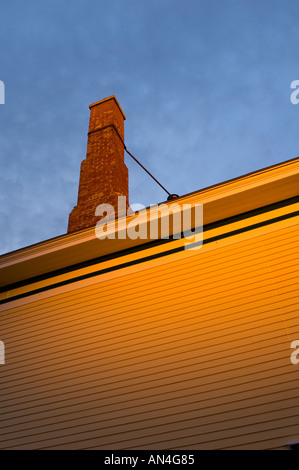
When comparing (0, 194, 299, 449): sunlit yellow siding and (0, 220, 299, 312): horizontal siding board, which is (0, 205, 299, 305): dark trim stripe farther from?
(0, 220, 299, 312): horizontal siding board

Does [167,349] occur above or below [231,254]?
below

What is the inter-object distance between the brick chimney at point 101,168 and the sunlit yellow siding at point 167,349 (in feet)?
8.95

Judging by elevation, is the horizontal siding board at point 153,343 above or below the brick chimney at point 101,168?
below

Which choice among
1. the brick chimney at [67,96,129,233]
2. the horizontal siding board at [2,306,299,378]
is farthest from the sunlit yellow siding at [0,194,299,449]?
the brick chimney at [67,96,129,233]

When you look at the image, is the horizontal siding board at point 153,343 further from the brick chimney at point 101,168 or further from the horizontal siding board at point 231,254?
the brick chimney at point 101,168

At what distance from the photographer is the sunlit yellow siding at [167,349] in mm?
4258

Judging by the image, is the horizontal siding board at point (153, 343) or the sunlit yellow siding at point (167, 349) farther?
the horizontal siding board at point (153, 343)

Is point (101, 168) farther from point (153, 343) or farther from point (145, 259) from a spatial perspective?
point (153, 343)

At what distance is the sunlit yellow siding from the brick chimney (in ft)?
8.95

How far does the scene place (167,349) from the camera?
4.86 m

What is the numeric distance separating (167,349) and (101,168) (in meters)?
5.55

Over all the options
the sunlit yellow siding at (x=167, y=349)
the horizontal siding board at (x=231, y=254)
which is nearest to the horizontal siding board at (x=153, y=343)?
the sunlit yellow siding at (x=167, y=349)

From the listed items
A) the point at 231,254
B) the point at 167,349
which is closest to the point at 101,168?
the point at 231,254
